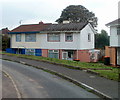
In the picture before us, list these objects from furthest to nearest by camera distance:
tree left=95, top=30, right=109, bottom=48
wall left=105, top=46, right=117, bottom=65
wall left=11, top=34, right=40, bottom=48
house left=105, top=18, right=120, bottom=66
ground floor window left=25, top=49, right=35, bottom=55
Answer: tree left=95, top=30, right=109, bottom=48
ground floor window left=25, top=49, right=35, bottom=55
wall left=11, top=34, right=40, bottom=48
wall left=105, top=46, right=117, bottom=65
house left=105, top=18, right=120, bottom=66

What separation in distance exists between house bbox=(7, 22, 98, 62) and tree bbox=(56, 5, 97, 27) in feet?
67.2

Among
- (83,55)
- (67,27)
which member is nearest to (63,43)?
(67,27)

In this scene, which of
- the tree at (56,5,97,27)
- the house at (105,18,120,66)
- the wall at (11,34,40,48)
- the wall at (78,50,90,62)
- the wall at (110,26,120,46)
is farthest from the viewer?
the tree at (56,5,97,27)

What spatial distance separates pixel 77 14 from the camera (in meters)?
54.1

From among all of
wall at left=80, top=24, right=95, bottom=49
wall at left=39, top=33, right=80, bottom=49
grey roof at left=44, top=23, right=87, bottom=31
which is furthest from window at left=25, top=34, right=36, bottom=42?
wall at left=80, top=24, right=95, bottom=49

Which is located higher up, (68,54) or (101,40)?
(101,40)

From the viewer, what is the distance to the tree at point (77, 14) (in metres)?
53.9

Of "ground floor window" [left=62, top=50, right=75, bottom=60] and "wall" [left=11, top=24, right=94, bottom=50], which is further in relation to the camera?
"ground floor window" [left=62, top=50, right=75, bottom=60]

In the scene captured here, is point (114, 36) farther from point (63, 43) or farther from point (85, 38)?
point (63, 43)

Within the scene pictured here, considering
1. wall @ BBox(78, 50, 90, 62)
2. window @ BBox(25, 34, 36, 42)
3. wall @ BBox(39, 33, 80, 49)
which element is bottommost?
wall @ BBox(78, 50, 90, 62)

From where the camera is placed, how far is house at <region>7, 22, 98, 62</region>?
1153 inches

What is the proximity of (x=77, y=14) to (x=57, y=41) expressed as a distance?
997 inches

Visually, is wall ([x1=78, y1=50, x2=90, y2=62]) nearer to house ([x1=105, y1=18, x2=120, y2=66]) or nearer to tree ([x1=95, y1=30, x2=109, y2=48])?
house ([x1=105, y1=18, x2=120, y2=66])

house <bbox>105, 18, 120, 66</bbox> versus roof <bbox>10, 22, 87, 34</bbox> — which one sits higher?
roof <bbox>10, 22, 87, 34</bbox>
